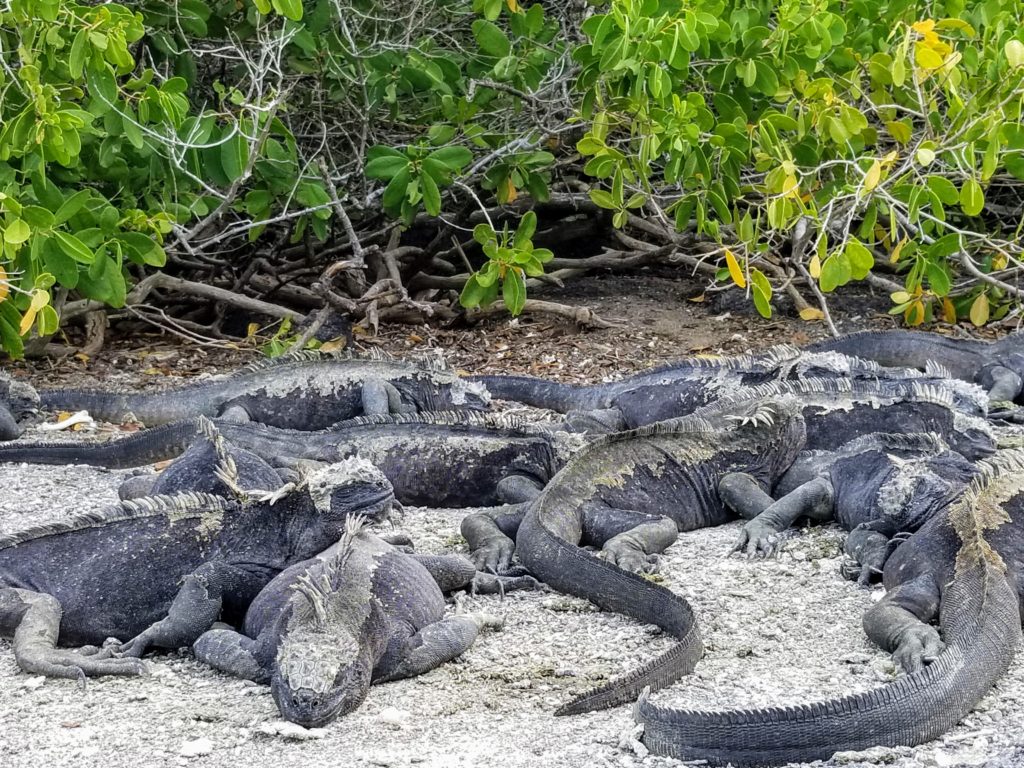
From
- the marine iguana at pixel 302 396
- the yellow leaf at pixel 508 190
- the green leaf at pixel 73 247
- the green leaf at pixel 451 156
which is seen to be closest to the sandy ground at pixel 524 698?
the green leaf at pixel 73 247

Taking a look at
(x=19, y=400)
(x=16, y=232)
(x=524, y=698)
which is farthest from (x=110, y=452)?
(x=524, y=698)

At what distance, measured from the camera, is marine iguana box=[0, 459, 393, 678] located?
4.04 metres

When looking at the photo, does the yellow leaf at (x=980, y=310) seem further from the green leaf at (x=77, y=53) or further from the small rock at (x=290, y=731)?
the small rock at (x=290, y=731)

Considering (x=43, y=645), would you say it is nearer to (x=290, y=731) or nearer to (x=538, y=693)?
(x=290, y=731)

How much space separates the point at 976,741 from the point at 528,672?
1.22m

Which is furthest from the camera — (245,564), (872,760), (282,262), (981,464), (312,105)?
(282,262)

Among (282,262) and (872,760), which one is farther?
(282,262)

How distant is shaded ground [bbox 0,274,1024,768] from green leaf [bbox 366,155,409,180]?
250 centimetres

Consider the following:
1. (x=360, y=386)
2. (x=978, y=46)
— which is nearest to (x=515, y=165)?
(x=360, y=386)

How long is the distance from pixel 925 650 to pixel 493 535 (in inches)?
69.5

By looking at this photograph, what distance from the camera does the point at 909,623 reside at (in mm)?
3814

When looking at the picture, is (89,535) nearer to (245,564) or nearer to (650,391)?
(245,564)

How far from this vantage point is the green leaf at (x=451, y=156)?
725 centimetres

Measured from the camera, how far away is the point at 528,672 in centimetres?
383
